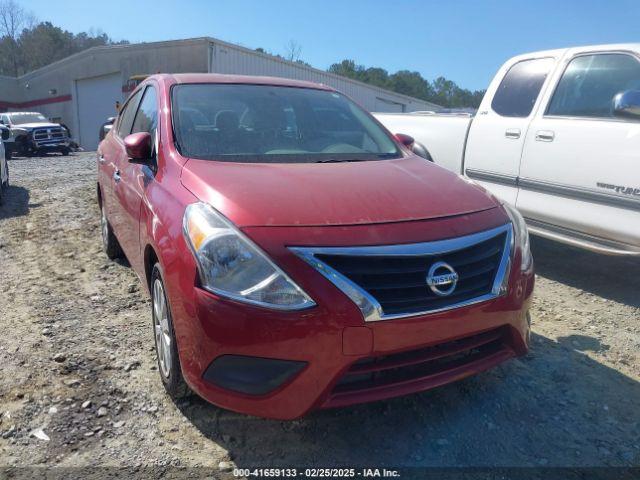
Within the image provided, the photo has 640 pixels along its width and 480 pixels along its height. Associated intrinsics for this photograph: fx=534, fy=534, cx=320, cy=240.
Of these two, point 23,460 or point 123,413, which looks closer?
point 23,460

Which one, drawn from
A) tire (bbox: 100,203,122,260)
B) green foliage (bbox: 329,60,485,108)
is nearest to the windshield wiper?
tire (bbox: 100,203,122,260)

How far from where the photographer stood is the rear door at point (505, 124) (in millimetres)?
4902

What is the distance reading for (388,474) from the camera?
227 centimetres

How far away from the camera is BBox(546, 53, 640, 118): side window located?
429 cm

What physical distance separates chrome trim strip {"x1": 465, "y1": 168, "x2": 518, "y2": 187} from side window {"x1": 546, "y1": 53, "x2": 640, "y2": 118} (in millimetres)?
656

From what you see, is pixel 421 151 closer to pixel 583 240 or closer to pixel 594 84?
pixel 594 84

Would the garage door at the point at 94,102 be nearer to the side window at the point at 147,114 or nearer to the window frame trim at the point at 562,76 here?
the side window at the point at 147,114

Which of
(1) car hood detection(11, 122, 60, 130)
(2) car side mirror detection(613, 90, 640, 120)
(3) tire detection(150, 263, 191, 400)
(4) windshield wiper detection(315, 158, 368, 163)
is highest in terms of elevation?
(2) car side mirror detection(613, 90, 640, 120)

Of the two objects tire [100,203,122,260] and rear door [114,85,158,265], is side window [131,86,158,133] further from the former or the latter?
tire [100,203,122,260]

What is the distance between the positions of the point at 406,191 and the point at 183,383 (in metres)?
1.41

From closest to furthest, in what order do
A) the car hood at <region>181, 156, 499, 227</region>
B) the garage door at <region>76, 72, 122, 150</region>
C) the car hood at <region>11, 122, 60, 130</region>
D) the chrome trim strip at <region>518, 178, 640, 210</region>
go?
the car hood at <region>181, 156, 499, 227</region> < the chrome trim strip at <region>518, 178, 640, 210</region> < the car hood at <region>11, 122, 60, 130</region> < the garage door at <region>76, 72, 122, 150</region>

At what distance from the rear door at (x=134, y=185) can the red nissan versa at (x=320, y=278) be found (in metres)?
0.20

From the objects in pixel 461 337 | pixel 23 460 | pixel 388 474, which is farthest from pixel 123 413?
pixel 461 337

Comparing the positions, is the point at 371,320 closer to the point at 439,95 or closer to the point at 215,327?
the point at 215,327
